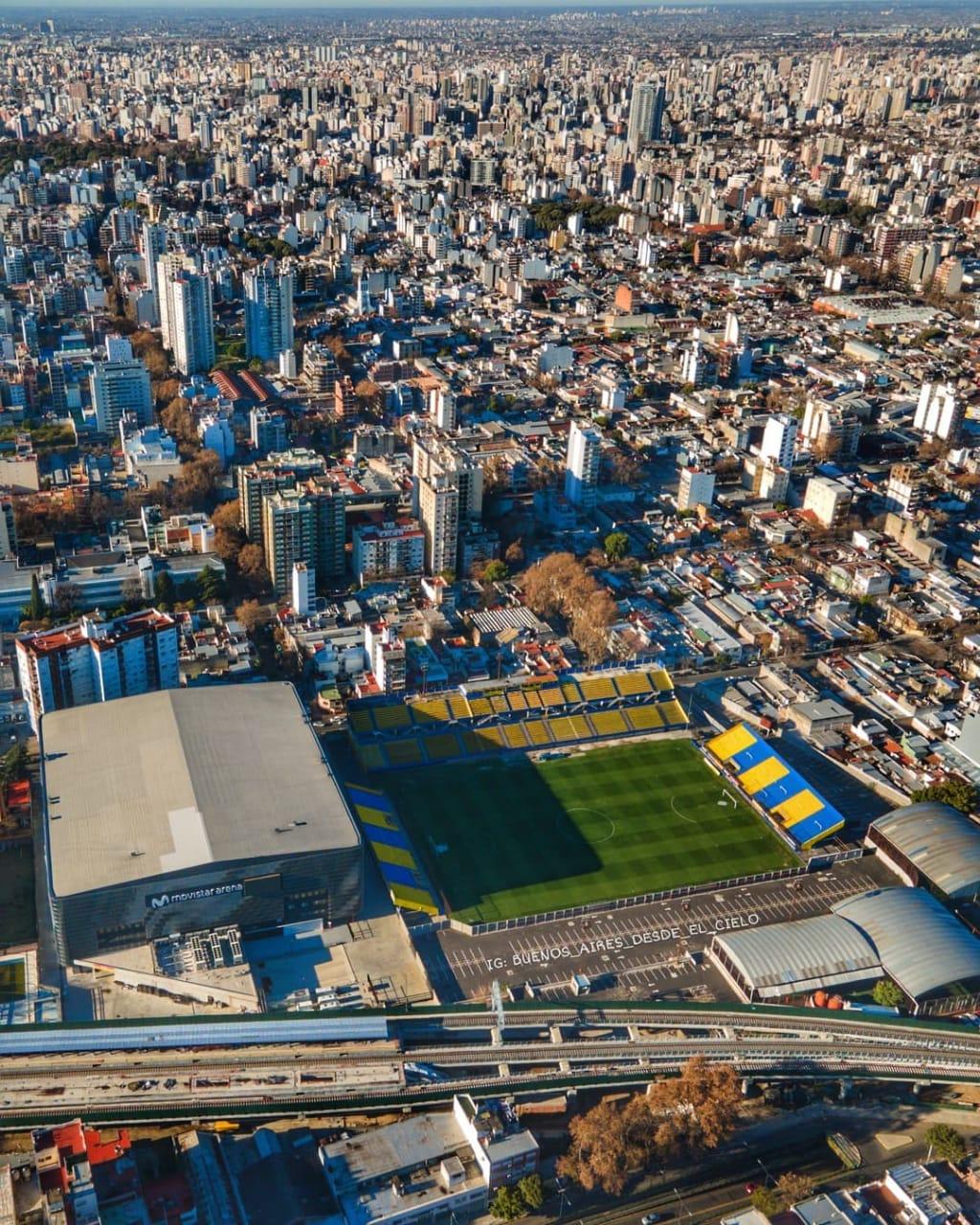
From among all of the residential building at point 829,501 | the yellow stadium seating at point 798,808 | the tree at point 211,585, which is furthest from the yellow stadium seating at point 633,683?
the residential building at point 829,501

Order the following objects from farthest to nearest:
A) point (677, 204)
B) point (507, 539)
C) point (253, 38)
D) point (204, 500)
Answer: point (253, 38) < point (677, 204) < point (204, 500) < point (507, 539)

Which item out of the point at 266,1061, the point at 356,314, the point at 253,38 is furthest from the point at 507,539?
the point at 253,38

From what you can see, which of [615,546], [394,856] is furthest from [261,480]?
[394,856]

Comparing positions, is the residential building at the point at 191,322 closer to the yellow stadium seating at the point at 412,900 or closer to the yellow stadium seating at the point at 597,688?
the yellow stadium seating at the point at 597,688

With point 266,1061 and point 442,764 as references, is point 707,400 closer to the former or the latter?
point 442,764

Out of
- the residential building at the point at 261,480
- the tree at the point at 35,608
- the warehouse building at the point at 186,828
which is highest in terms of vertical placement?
the residential building at the point at 261,480
